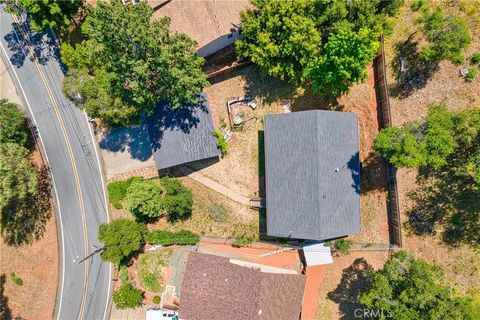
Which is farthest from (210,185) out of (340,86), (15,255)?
(15,255)

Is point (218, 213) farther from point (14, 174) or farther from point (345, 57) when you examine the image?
point (14, 174)

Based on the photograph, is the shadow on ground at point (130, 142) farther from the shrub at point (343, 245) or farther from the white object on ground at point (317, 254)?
the shrub at point (343, 245)

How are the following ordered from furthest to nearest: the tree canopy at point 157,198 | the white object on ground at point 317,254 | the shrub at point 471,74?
1. the tree canopy at point 157,198
2. the white object on ground at point 317,254
3. the shrub at point 471,74

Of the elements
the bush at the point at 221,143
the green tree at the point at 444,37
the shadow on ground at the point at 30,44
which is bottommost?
the bush at the point at 221,143

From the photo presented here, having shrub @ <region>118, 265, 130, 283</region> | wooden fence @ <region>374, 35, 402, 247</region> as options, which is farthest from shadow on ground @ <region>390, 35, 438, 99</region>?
shrub @ <region>118, 265, 130, 283</region>

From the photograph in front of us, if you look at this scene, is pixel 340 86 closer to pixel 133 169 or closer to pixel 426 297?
pixel 426 297

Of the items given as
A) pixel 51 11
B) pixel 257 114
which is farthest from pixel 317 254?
pixel 51 11

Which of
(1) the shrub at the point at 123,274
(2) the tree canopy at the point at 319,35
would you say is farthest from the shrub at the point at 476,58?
(1) the shrub at the point at 123,274
